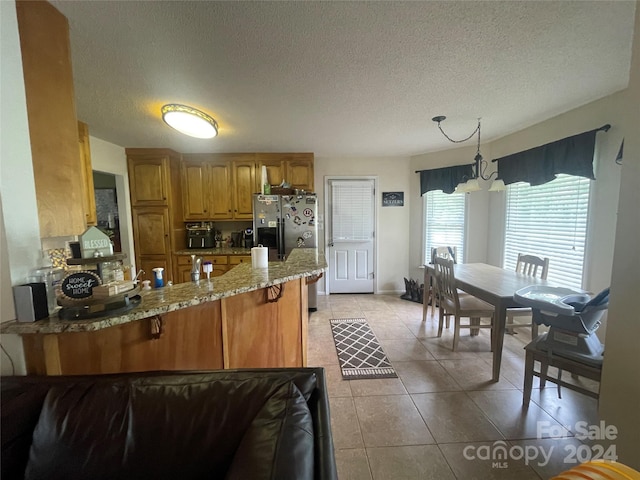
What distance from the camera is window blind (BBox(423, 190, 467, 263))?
405 centimetres

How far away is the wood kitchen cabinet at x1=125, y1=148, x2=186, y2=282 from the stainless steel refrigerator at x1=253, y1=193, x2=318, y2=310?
1.19 metres

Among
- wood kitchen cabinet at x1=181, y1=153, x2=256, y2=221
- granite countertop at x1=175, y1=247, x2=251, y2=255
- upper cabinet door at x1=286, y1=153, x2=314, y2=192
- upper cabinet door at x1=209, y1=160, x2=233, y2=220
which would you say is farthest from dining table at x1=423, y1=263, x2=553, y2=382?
upper cabinet door at x1=209, y1=160, x2=233, y2=220

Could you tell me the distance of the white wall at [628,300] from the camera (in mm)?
1130

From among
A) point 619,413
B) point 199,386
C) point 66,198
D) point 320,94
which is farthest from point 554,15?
point 66,198

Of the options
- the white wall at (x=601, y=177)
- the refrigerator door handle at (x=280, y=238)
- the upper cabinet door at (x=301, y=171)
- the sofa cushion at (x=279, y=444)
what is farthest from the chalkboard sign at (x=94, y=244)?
the white wall at (x=601, y=177)

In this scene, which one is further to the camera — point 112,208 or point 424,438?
point 112,208

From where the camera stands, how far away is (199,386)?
1.02 metres

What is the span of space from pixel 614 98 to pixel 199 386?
3614mm

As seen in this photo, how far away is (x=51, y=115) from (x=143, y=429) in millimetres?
1414

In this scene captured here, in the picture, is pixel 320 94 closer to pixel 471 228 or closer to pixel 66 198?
pixel 66 198

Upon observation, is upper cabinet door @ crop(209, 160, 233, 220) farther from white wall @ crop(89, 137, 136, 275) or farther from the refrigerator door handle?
white wall @ crop(89, 137, 136, 275)

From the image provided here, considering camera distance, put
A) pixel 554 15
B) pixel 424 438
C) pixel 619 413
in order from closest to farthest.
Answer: pixel 619 413, pixel 554 15, pixel 424 438

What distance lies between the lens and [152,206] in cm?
371

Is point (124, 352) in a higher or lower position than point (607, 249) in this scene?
lower
